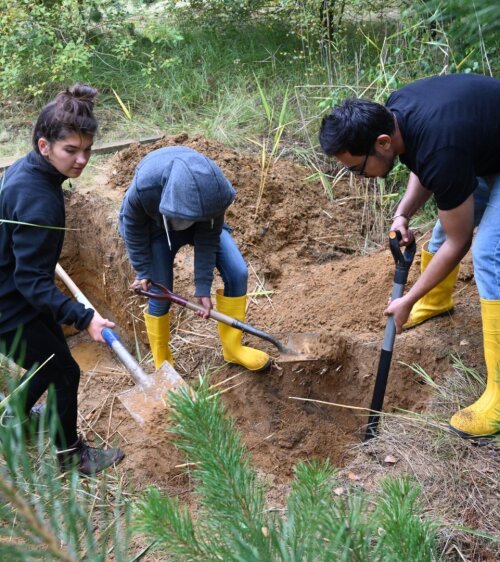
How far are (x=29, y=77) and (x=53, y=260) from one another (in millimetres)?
4452

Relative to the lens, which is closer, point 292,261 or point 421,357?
point 421,357

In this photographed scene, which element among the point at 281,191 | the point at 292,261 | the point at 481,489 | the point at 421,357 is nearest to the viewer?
the point at 481,489

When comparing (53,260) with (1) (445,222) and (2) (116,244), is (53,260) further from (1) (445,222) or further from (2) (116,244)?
(2) (116,244)

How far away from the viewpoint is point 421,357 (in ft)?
10.4

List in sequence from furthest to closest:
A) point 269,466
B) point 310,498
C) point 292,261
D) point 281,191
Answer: point 281,191, point 292,261, point 269,466, point 310,498

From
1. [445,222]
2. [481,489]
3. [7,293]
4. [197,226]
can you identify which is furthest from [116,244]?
[481,489]

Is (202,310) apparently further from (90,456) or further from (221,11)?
(221,11)

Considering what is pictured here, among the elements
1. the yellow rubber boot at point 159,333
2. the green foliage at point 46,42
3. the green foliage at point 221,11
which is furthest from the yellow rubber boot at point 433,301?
the green foliage at point 221,11

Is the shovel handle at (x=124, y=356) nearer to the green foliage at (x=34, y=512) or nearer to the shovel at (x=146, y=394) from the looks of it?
the shovel at (x=146, y=394)

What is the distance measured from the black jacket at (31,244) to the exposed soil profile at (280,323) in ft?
2.78

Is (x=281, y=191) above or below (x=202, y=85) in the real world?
below

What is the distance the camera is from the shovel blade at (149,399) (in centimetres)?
292

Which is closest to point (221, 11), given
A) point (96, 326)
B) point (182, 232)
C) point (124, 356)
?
point (182, 232)

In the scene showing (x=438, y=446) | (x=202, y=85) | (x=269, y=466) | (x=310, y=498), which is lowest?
(x=269, y=466)
